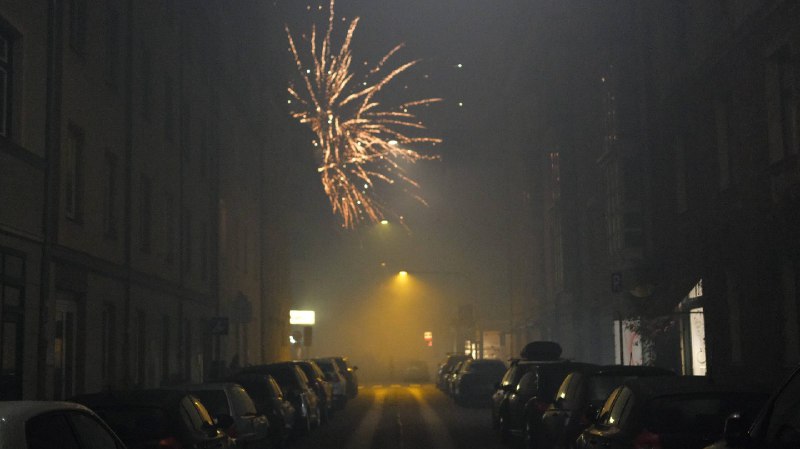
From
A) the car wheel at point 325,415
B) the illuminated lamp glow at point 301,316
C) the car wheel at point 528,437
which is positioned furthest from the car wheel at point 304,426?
the illuminated lamp glow at point 301,316

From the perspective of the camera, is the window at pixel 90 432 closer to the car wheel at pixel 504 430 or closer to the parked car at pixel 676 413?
the parked car at pixel 676 413

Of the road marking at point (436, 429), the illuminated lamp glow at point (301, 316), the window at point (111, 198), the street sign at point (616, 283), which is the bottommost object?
the road marking at point (436, 429)

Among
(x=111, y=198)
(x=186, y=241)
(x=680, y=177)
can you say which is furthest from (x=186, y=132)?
(x=680, y=177)

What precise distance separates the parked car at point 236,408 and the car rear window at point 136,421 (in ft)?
12.0

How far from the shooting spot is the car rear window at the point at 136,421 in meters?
11.7

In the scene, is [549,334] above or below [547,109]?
below

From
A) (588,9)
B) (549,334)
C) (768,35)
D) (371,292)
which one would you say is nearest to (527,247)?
(549,334)

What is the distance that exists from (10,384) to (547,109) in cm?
4276

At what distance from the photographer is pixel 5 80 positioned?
19.3 m

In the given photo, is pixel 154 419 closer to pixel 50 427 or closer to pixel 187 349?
pixel 50 427

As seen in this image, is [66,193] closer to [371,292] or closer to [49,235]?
[49,235]

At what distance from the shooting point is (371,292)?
97.8m

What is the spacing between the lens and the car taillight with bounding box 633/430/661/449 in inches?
415

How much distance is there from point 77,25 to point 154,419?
14371 millimetres
